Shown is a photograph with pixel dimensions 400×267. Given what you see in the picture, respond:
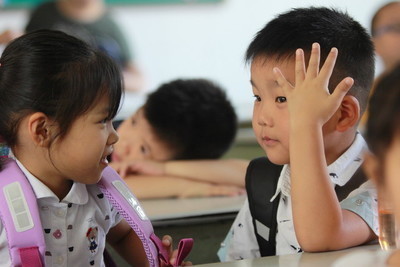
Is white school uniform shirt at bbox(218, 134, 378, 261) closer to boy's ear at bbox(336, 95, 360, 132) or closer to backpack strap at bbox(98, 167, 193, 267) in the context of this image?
boy's ear at bbox(336, 95, 360, 132)

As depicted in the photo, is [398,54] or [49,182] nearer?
[49,182]

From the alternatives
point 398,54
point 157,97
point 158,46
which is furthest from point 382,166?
point 158,46

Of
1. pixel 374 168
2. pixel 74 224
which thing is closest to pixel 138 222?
pixel 74 224

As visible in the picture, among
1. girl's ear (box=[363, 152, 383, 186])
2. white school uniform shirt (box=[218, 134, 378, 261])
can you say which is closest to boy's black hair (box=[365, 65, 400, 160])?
girl's ear (box=[363, 152, 383, 186])

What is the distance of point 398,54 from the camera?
2.23 m

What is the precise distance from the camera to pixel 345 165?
1169mm

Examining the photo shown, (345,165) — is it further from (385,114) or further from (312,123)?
(385,114)

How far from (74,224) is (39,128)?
0.50ft

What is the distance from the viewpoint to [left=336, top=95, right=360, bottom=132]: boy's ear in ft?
3.80

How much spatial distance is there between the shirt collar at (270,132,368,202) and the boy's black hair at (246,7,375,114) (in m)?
0.06

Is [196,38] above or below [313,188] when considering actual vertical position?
below

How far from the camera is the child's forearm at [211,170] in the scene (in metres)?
1.82

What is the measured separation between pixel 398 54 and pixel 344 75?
1.13 meters

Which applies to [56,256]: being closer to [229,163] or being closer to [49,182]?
[49,182]
